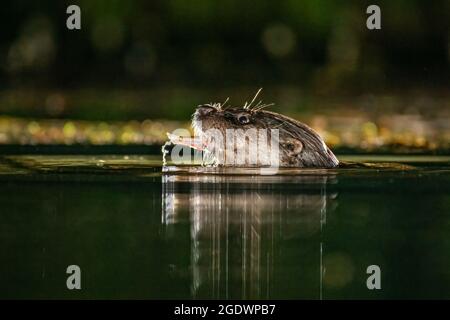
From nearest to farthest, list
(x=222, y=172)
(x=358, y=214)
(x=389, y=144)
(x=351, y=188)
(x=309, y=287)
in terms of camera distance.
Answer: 1. (x=309, y=287)
2. (x=358, y=214)
3. (x=351, y=188)
4. (x=222, y=172)
5. (x=389, y=144)

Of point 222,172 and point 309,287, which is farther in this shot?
point 222,172

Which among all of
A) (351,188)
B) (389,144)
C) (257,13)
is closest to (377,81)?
(257,13)

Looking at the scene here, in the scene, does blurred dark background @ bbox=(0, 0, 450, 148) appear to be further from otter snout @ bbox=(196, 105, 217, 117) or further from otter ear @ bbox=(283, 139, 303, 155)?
otter ear @ bbox=(283, 139, 303, 155)

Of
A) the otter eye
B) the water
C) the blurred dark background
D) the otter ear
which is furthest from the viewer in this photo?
the blurred dark background

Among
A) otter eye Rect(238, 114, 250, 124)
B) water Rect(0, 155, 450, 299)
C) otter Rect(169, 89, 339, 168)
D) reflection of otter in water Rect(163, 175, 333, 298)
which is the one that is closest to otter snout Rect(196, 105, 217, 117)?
otter Rect(169, 89, 339, 168)

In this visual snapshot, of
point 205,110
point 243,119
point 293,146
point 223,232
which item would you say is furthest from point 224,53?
point 223,232

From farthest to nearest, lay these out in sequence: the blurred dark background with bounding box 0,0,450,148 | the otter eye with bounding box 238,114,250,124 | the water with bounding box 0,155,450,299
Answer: the blurred dark background with bounding box 0,0,450,148 < the otter eye with bounding box 238,114,250,124 < the water with bounding box 0,155,450,299

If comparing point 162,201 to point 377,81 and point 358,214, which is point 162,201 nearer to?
point 358,214

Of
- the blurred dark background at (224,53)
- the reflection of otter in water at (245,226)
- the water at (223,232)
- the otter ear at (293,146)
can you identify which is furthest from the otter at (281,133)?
the blurred dark background at (224,53)
